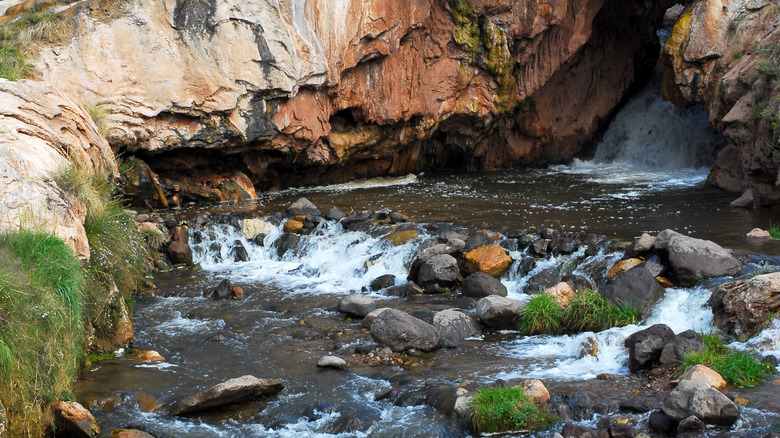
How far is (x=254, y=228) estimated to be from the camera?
43.9ft

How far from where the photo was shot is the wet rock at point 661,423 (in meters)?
5.68

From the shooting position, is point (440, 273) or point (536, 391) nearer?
point (536, 391)

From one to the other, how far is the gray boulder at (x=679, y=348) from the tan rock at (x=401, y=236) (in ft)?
18.5

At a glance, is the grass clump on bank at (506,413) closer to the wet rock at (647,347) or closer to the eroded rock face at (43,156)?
the wet rock at (647,347)

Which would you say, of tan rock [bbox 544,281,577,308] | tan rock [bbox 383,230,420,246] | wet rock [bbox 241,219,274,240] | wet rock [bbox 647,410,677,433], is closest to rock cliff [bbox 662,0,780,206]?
tan rock [bbox 544,281,577,308]

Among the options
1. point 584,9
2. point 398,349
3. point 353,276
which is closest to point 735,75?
point 584,9

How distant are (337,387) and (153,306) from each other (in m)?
4.03

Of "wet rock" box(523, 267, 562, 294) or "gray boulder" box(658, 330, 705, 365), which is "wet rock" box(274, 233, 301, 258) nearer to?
"wet rock" box(523, 267, 562, 294)

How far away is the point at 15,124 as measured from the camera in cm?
802

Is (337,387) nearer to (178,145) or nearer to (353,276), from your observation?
(353,276)

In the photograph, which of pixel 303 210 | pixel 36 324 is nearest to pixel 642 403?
pixel 36 324

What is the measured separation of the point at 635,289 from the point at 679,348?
1.72 meters

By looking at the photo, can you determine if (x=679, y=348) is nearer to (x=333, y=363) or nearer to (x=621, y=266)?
(x=621, y=266)

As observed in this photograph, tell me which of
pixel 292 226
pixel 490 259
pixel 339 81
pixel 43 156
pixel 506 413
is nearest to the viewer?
pixel 506 413
